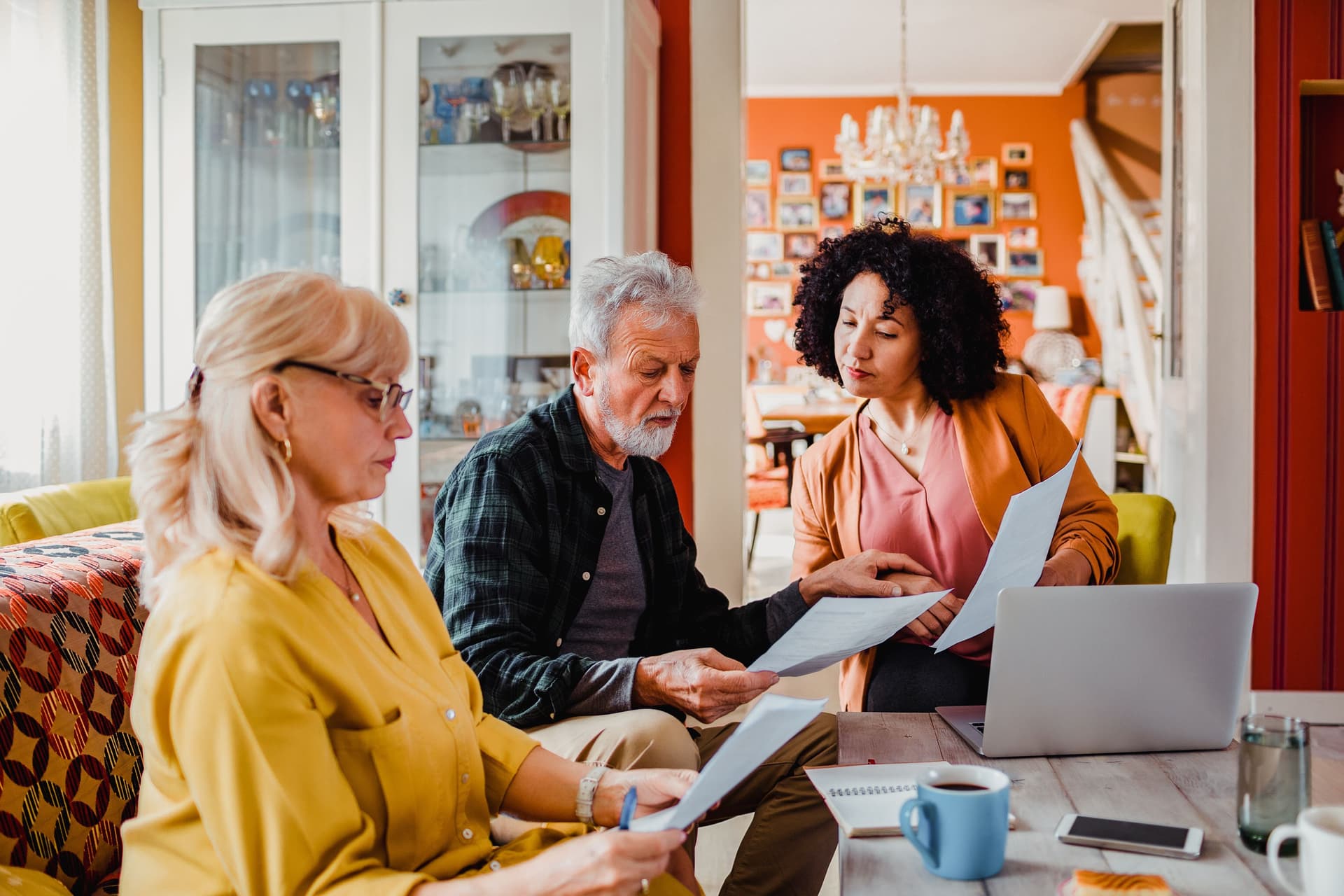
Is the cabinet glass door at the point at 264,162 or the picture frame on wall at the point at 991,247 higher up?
the picture frame on wall at the point at 991,247

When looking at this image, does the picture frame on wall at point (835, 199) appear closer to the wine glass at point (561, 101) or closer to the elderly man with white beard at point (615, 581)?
the wine glass at point (561, 101)

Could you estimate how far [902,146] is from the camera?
235 inches

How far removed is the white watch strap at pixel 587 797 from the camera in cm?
114

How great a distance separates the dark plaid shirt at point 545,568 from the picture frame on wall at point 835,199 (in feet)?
20.6

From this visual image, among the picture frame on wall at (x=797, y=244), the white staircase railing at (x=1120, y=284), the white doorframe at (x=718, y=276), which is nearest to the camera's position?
the white doorframe at (x=718, y=276)

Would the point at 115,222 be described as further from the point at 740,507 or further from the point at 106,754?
the point at 106,754

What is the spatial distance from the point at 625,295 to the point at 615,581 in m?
0.44

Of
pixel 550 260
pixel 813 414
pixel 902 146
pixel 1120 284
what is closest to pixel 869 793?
pixel 550 260

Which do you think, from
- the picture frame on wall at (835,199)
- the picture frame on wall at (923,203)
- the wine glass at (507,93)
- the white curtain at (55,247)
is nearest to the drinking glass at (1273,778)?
the wine glass at (507,93)

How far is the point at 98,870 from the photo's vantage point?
47.8 inches

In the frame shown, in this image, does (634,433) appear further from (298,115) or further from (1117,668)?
(298,115)

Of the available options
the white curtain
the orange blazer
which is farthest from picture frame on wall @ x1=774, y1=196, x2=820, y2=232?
the orange blazer

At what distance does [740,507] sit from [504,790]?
178 centimetres

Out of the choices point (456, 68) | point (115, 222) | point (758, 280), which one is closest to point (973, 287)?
point (456, 68)
